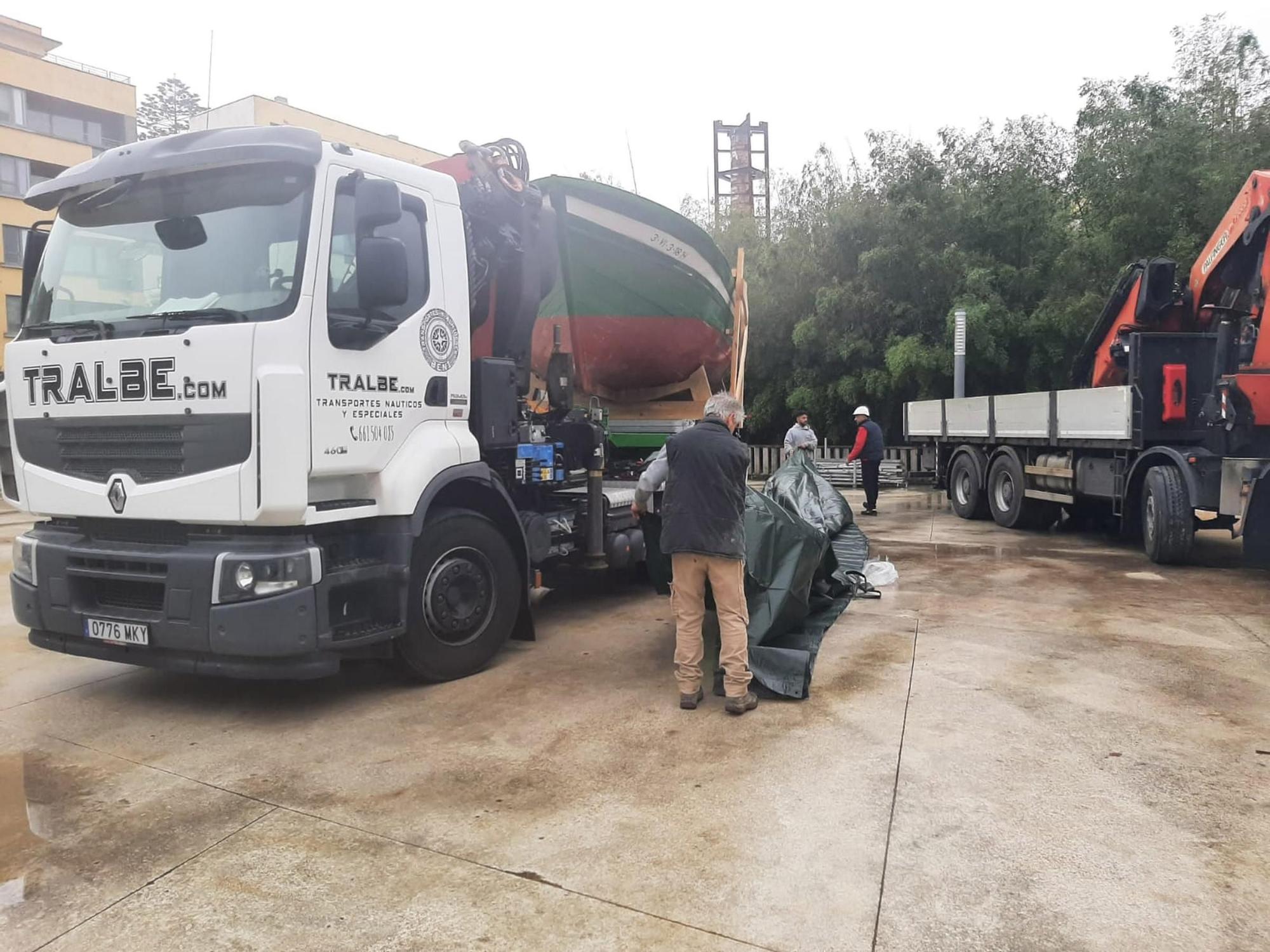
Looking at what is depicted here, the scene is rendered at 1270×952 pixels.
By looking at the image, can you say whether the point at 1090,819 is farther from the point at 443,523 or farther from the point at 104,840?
the point at 104,840

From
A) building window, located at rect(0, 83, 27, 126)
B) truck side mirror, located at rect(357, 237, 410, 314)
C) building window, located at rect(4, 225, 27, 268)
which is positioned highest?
building window, located at rect(0, 83, 27, 126)

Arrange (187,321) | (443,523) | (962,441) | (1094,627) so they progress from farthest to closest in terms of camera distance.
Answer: (962,441) < (1094,627) < (443,523) < (187,321)

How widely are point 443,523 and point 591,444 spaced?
1.74m

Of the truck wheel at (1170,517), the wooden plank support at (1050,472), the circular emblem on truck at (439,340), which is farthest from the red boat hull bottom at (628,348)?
the wooden plank support at (1050,472)

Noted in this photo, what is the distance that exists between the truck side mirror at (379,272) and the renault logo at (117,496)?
145 centimetres

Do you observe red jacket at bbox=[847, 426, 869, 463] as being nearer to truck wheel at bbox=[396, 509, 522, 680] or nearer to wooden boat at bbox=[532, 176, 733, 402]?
wooden boat at bbox=[532, 176, 733, 402]

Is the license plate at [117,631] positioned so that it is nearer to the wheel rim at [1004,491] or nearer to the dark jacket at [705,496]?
the dark jacket at [705,496]

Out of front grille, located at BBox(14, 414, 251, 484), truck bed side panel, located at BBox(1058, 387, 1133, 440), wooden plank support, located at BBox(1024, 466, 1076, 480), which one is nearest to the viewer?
front grille, located at BBox(14, 414, 251, 484)

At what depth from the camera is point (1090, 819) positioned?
3527 millimetres

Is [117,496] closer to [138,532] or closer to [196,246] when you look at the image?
[138,532]

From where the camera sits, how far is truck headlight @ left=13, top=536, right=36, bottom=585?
4828 millimetres

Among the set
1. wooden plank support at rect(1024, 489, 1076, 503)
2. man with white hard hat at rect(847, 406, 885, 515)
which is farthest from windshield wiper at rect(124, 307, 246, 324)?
man with white hard hat at rect(847, 406, 885, 515)

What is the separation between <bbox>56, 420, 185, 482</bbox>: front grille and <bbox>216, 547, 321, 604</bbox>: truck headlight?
0.52 metres

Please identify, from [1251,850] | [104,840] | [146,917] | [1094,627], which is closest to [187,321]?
[104,840]
